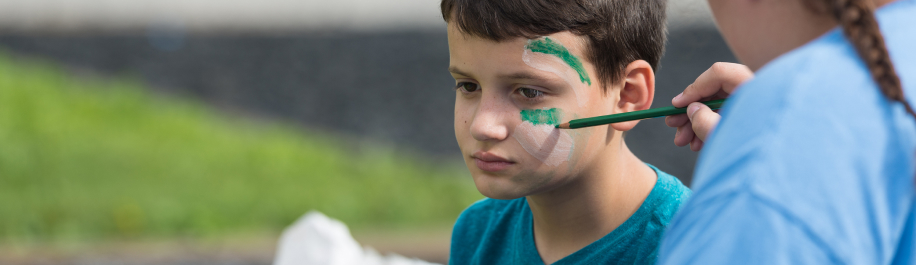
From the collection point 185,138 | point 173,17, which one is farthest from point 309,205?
point 173,17

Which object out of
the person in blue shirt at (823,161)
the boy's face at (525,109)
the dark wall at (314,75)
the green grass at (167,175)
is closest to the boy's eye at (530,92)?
the boy's face at (525,109)

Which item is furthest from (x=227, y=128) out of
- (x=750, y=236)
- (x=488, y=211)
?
(x=750, y=236)

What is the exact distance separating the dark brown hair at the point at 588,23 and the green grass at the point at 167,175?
338cm

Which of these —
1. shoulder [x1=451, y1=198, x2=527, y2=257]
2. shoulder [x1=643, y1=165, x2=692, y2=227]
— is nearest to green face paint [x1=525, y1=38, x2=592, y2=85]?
shoulder [x1=643, y1=165, x2=692, y2=227]

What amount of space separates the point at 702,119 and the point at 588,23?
448 mm

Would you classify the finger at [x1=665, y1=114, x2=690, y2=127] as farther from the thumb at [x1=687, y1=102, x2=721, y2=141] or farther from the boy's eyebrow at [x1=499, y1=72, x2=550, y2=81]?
the boy's eyebrow at [x1=499, y1=72, x2=550, y2=81]

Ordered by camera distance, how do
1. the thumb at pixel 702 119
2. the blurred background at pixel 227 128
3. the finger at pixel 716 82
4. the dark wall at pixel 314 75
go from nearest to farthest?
the thumb at pixel 702 119 < the finger at pixel 716 82 < the blurred background at pixel 227 128 < the dark wall at pixel 314 75

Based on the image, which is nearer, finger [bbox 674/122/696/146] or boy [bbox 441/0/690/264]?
finger [bbox 674/122/696/146]

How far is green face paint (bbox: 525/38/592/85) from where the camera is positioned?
158 cm

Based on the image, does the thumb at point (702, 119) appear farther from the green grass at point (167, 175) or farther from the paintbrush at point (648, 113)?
the green grass at point (167, 175)

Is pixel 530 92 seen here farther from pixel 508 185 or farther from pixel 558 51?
pixel 508 185

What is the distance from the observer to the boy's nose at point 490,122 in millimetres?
1568

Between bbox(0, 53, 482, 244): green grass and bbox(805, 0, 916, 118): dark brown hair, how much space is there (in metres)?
4.29

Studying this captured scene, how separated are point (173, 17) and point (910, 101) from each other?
7362 millimetres
